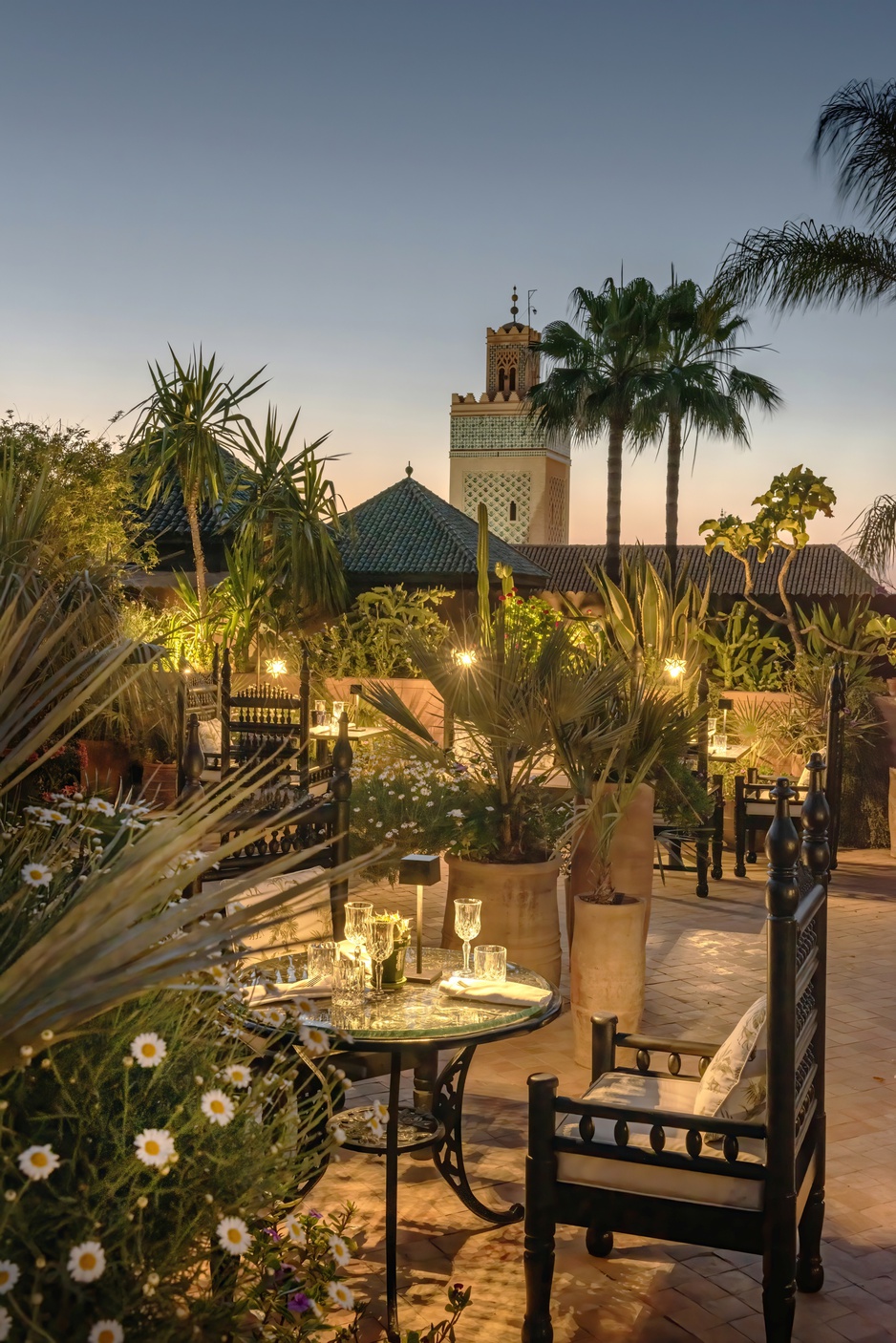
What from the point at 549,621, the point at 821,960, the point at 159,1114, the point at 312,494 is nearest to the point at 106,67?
the point at 549,621

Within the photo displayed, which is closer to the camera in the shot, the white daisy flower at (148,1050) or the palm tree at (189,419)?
the white daisy flower at (148,1050)

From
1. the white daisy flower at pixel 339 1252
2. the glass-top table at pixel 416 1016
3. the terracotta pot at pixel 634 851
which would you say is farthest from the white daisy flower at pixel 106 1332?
the terracotta pot at pixel 634 851

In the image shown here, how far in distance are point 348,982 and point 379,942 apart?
7.4 inches

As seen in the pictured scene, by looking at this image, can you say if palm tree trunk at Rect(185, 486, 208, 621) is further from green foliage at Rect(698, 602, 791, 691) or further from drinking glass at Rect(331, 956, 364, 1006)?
drinking glass at Rect(331, 956, 364, 1006)

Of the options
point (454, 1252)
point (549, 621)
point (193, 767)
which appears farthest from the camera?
point (549, 621)

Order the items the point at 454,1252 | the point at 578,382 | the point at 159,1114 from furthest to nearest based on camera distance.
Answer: the point at 578,382 → the point at 454,1252 → the point at 159,1114

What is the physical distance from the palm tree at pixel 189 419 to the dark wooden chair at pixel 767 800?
277 inches

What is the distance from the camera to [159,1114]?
72.8 inches

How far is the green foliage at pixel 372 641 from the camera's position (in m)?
15.0

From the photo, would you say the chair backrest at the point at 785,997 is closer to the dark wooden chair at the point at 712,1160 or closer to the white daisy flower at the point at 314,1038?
the dark wooden chair at the point at 712,1160

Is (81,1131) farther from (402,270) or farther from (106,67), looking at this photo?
(402,270)

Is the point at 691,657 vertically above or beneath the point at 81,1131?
above

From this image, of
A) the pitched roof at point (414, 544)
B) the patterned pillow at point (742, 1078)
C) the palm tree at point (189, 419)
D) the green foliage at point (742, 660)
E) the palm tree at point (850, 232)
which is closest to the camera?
the patterned pillow at point (742, 1078)

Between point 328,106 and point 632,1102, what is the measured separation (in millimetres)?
8827
